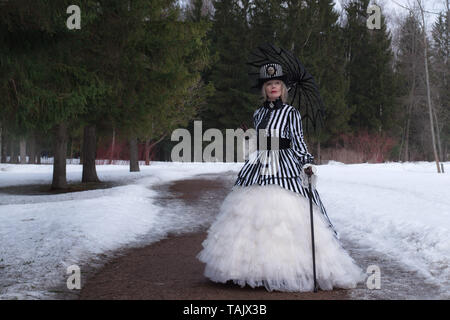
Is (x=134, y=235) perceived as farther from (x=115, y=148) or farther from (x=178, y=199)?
(x=115, y=148)

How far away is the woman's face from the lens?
4926 millimetres

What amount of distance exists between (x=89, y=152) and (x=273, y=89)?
1452 cm

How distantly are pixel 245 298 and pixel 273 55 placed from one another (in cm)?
262

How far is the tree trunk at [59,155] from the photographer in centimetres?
1609

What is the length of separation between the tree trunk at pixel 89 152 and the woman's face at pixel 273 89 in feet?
45.3

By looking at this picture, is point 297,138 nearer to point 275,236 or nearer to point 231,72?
point 275,236

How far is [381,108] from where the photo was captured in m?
40.0

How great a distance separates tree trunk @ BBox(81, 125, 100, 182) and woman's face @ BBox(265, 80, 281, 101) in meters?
13.8

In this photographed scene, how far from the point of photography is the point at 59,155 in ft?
52.7

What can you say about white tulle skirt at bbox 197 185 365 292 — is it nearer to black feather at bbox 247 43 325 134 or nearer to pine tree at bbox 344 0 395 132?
black feather at bbox 247 43 325 134
